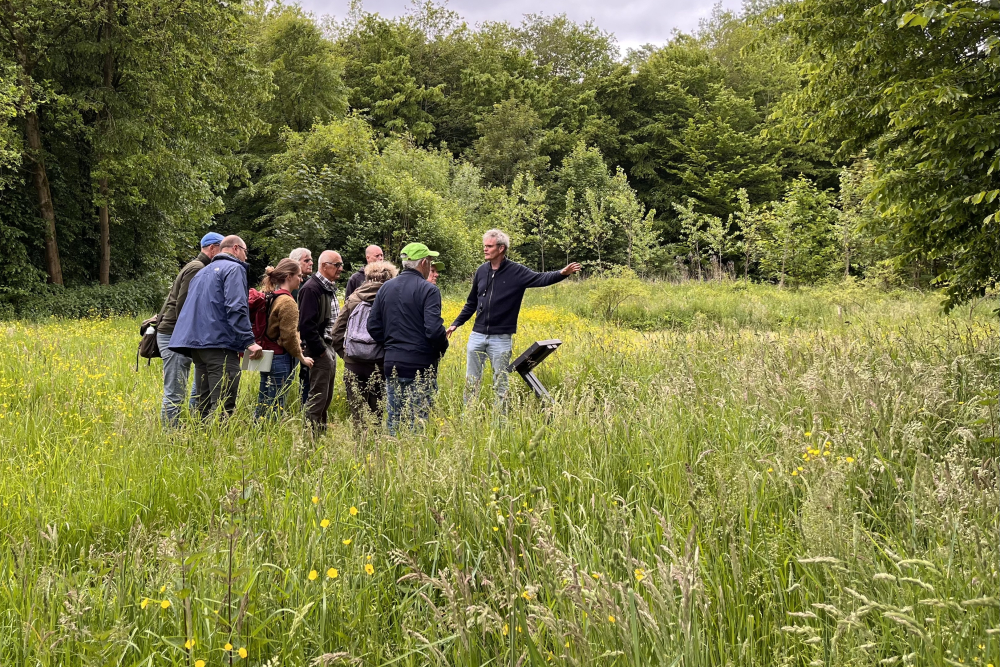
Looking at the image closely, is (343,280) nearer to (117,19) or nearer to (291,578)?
(117,19)

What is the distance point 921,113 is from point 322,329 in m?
5.68

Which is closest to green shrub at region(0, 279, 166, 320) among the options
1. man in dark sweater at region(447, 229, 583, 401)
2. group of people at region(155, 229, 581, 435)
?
group of people at region(155, 229, 581, 435)

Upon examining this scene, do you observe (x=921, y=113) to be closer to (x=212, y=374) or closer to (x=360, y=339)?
(x=360, y=339)

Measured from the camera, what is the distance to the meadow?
1.72 m

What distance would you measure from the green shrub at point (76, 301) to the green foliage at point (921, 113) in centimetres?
1663

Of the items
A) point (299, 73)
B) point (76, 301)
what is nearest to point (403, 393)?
point (76, 301)

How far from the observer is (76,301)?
16.8 meters

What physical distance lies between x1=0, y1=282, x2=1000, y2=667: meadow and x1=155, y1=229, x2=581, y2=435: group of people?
69cm

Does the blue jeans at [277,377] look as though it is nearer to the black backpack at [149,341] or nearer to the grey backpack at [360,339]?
the grey backpack at [360,339]

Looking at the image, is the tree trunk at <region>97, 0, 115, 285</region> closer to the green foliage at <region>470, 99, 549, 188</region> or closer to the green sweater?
the green sweater

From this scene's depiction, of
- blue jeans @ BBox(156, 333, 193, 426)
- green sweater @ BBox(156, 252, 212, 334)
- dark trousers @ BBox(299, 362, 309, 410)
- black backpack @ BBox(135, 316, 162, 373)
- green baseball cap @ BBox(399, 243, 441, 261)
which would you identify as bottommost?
dark trousers @ BBox(299, 362, 309, 410)

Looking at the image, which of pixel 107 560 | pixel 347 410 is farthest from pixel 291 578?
pixel 347 410

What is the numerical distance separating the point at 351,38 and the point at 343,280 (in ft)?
106

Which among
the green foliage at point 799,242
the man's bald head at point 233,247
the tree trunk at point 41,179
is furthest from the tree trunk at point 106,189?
the green foliage at point 799,242
